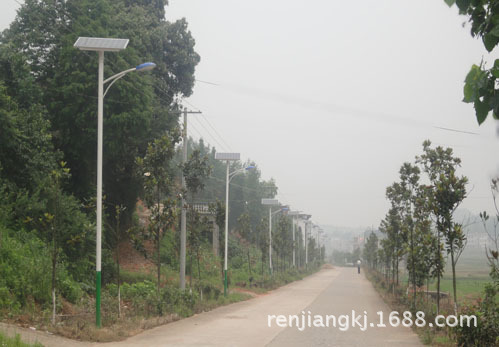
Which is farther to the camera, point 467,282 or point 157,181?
point 467,282

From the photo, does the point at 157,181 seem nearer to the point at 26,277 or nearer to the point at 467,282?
the point at 26,277

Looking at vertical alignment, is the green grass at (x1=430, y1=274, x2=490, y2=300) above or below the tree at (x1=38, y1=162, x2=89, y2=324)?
below

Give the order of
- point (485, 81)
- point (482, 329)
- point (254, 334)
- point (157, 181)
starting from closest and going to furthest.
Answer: point (485, 81), point (482, 329), point (254, 334), point (157, 181)

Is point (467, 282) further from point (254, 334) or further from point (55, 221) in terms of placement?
point (55, 221)

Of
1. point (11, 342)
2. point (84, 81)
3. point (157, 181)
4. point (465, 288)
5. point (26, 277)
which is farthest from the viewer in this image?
point (465, 288)

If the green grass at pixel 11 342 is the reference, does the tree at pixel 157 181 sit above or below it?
above

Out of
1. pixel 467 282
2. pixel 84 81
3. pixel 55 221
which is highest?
pixel 84 81

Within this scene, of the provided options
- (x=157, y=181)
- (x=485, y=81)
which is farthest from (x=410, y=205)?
(x=485, y=81)

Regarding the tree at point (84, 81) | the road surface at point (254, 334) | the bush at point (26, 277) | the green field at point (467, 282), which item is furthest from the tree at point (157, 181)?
the green field at point (467, 282)

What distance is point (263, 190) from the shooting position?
254 ft

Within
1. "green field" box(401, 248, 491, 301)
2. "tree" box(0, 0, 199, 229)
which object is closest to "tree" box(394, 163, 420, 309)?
"green field" box(401, 248, 491, 301)

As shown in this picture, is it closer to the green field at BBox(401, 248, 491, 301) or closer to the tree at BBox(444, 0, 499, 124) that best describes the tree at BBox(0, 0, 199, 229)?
the green field at BBox(401, 248, 491, 301)

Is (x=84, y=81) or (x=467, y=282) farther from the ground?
(x=84, y=81)

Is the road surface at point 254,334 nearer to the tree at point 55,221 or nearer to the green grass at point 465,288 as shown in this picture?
the tree at point 55,221
